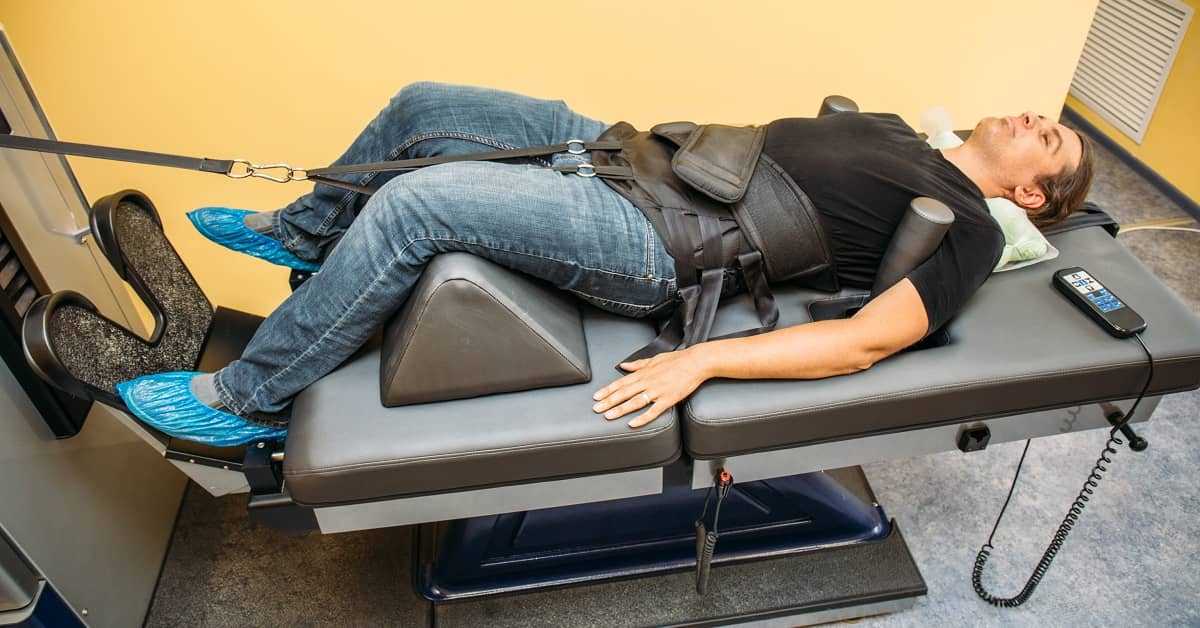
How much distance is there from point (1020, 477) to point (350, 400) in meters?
1.44

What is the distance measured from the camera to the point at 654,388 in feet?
3.94

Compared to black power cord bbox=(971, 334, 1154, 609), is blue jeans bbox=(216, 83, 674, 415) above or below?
above

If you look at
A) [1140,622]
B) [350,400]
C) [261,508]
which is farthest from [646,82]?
[1140,622]

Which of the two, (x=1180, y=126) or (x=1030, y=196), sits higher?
(x=1030, y=196)

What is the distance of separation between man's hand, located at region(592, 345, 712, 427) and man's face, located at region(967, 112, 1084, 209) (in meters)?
0.76

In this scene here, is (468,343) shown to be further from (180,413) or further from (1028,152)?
(1028,152)

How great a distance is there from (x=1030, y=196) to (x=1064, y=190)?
6cm

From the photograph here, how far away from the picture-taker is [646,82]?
2053 millimetres

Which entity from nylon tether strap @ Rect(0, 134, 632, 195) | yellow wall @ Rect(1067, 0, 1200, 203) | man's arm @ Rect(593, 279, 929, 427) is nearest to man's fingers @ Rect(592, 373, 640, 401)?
man's arm @ Rect(593, 279, 929, 427)

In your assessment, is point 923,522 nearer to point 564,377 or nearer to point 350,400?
point 564,377

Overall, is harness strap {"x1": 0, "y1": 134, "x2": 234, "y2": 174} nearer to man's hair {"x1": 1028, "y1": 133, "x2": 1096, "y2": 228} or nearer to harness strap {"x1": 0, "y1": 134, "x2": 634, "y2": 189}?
harness strap {"x1": 0, "y1": 134, "x2": 634, "y2": 189}

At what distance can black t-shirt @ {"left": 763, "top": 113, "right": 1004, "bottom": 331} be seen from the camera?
4.35 feet

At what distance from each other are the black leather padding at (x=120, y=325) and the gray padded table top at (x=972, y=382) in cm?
89

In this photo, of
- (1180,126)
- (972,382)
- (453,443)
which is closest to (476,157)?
(453,443)
